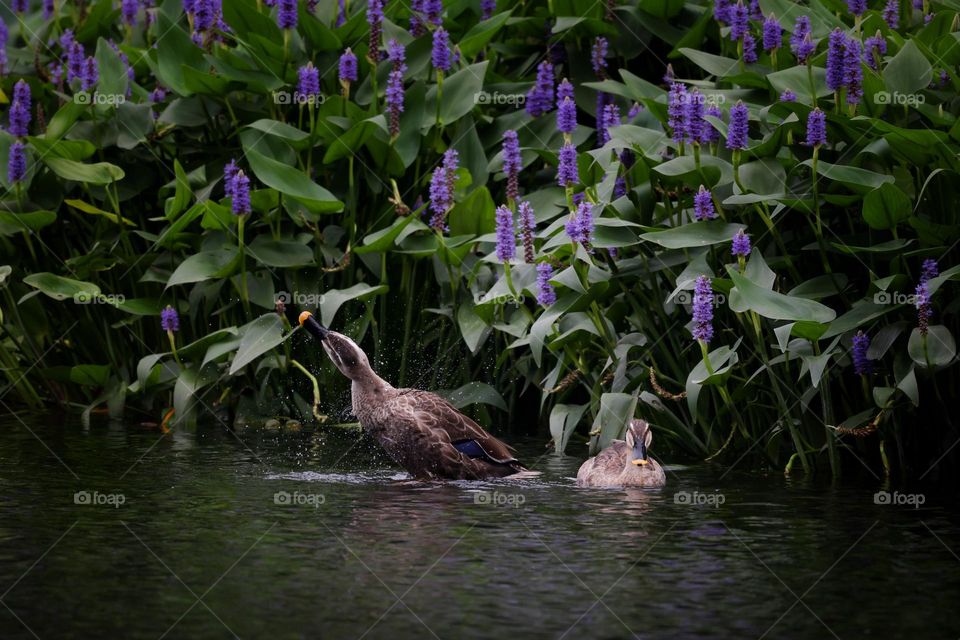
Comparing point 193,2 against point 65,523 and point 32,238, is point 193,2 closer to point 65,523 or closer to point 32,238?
point 32,238

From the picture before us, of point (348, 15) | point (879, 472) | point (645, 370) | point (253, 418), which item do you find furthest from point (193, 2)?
point (879, 472)

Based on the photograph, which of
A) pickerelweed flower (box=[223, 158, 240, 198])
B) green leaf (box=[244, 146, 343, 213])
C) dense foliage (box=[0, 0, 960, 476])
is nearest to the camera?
dense foliage (box=[0, 0, 960, 476])

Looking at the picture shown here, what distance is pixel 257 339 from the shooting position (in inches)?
395

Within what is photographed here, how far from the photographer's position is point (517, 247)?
977cm

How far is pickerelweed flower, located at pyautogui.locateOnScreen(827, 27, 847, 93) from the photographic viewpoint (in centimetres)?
834

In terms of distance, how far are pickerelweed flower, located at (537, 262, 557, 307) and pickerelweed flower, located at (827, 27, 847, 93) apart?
1.95 metres

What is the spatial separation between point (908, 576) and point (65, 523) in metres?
3.83

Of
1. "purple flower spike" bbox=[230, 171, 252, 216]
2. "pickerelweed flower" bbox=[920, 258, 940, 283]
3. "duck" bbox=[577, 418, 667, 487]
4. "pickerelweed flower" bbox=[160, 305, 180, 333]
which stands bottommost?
"duck" bbox=[577, 418, 667, 487]

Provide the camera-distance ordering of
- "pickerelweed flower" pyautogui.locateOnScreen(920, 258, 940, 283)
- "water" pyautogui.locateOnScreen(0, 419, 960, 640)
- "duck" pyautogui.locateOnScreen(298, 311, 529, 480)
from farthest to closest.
Answer: "duck" pyautogui.locateOnScreen(298, 311, 529, 480), "pickerelweed flower" pyautogui.locateOnScreen(920, 258, 940, 283), "water" pyautogui.locateOnScreen(0, 419, 960, 640)

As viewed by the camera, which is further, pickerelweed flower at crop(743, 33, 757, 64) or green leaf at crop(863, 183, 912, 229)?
pickerelweed flower at crop(743, 33, 757, 64)

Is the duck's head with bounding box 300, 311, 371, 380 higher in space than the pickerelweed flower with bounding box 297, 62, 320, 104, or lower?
lower

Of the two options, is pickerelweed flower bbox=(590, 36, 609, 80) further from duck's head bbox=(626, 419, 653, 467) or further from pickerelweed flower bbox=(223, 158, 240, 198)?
duck's head bbox=(626, 419, 653, 467)

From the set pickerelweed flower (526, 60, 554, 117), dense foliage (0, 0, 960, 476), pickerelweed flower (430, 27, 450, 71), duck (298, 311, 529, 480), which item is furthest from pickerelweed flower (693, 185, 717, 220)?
pickerelweed flower (526, 60, 554, 117)

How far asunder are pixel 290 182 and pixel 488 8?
283 centimetres
